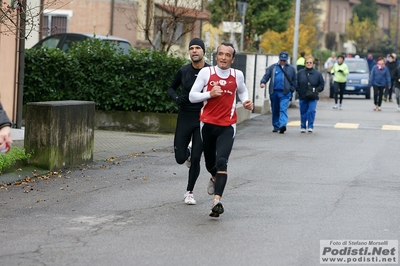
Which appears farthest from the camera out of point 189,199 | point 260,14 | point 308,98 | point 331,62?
point 260,14

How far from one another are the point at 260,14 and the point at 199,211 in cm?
4061

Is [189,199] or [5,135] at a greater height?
[5,135]

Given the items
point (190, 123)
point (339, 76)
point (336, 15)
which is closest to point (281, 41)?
point (339, 76)

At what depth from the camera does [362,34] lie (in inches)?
3597

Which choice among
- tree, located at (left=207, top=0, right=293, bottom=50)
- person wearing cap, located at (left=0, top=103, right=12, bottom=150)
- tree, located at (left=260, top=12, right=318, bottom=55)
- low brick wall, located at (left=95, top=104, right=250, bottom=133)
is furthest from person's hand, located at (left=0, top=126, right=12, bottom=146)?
tree, located at (left=260, top=12, right=318, bottom=55)

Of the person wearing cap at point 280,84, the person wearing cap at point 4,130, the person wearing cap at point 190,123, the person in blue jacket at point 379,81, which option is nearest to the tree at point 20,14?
the person wearing cap at point 190,123

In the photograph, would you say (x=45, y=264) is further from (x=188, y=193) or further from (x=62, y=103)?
(x=62, y=103)

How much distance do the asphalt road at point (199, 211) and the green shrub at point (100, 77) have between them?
3.56 m

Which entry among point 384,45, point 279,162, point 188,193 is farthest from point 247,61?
point 384,45

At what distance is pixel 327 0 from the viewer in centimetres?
9975

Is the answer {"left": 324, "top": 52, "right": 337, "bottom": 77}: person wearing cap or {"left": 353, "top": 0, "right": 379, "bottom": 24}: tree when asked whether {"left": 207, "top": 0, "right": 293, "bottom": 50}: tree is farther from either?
{"left": 353, "top": 0, "right": 379, "bottom": 24}: tree

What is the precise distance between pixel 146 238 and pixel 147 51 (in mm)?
12205

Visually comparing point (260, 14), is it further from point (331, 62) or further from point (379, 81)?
point (379, 81)

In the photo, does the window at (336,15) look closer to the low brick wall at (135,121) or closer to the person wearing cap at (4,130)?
the low brick wall at (135,121)
